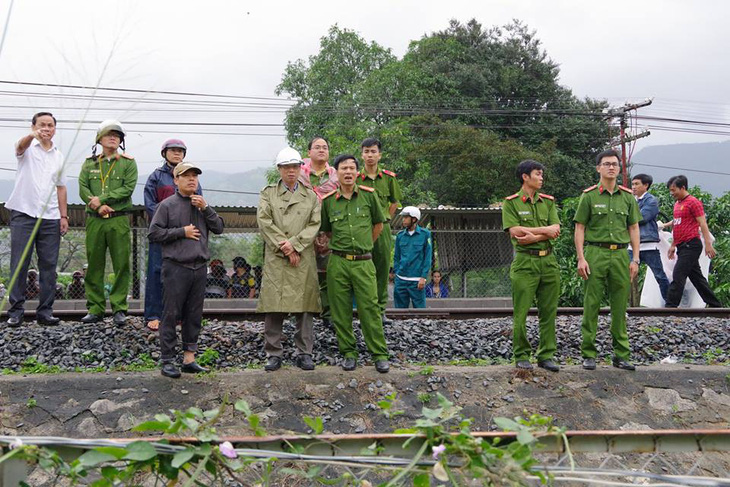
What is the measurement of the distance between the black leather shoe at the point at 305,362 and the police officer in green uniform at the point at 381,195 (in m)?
1.34

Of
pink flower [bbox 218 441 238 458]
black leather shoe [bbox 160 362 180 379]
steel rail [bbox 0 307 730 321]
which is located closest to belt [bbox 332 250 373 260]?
black leather shoe [bbox 160 362 180 379]

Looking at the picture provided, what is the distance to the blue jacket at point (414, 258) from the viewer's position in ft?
34.3

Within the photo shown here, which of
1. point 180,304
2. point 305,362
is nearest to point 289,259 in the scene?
point 305,362

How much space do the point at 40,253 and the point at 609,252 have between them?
5.84 metres

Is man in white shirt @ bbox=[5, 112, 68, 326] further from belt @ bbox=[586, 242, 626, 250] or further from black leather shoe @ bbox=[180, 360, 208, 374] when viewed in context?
belt @ bbox=[586, 242, 626, 250]

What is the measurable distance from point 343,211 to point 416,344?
1.82 m

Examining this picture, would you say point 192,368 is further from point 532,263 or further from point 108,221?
point 532,263

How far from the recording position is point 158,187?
7.51m

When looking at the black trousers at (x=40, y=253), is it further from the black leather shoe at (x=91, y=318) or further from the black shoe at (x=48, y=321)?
the black leather shoe at (x=91, y=318)

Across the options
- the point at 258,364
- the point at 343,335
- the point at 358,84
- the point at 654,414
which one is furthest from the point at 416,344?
the point at 358,84

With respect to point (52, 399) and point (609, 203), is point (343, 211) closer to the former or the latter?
point (609, 203)

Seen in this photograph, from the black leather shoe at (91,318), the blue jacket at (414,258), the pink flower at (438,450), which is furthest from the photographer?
the blue jacket at (414,258)

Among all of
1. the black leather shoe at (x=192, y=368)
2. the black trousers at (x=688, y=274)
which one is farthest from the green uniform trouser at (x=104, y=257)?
the black trousers at (x=688, y=274)

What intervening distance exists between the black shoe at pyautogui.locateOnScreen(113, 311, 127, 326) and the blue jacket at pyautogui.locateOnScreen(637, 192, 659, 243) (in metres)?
7.32
